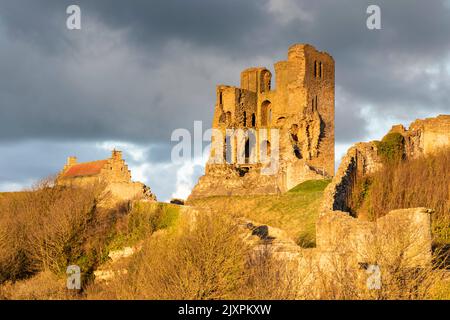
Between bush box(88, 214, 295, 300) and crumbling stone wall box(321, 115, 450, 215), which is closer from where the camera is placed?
bush box(88, 214, 295, 300)

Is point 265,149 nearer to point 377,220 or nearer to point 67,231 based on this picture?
point 67,231

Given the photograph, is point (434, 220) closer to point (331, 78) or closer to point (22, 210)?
point (22, 210)

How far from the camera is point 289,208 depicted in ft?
93.4

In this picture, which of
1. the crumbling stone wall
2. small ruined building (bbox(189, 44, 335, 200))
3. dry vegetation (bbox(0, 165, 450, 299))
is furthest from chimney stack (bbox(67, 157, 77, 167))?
the crumbling stone wall

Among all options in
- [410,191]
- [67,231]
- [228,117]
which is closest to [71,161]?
[228,117]

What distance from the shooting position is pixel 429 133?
3391 cm

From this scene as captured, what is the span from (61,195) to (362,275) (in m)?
24.2

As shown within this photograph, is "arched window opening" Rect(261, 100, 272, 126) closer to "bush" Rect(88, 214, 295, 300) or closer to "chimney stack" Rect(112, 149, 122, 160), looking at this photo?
"chimney stack" Rect(112, 149, 122, 160)

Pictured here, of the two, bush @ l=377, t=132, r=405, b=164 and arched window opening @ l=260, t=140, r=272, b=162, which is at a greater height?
arched window opening @ l=260, t=140, r=272, b=162

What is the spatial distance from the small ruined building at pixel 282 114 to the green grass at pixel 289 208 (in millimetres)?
9244

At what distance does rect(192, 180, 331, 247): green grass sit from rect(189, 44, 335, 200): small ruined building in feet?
30.3

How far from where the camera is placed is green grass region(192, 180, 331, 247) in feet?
81.9

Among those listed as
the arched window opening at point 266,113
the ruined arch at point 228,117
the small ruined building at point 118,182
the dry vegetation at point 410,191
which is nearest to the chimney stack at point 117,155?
the small ruined building at point 118,182
